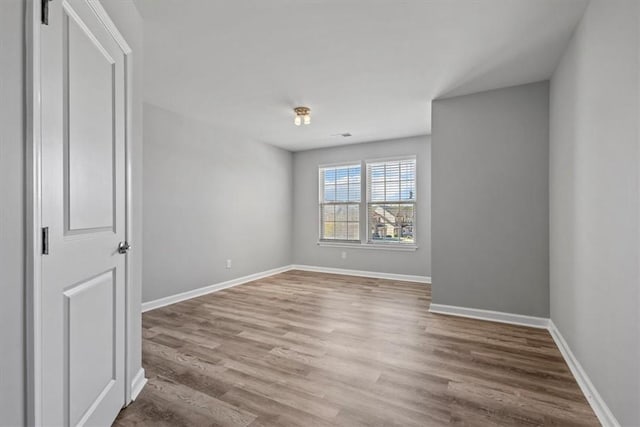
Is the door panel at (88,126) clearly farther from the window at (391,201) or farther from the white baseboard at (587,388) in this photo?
the window at (391,201)

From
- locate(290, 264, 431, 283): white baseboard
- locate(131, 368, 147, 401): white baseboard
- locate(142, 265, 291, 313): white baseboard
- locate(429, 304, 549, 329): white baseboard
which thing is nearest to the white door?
locate(131, 368, 147, 401): white baseboard

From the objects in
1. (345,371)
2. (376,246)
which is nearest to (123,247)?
(345,371)

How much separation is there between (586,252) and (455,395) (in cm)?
131

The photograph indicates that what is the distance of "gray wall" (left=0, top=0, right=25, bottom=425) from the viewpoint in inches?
37.8

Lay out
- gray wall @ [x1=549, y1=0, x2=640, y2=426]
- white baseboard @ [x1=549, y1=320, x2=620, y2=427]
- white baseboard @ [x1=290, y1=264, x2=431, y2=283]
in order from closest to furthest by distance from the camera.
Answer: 1. gray wall @ [x1=549, y1=0, x2=640, y2=426]
2. white baseboard @ [x1=549, y1=320, x2=620, y2=427]
3. white baseboard @ [x1=290, y1=264, x2=431, y2=283]

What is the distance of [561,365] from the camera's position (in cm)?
236

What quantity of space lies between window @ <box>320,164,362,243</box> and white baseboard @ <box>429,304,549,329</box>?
8.53 feet

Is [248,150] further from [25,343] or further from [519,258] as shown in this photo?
[25,343]

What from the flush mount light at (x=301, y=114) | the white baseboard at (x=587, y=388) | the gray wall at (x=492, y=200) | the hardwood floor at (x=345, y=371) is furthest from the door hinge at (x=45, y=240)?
the gray wall at (x=492, y=200)

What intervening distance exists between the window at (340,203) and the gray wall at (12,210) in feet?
17.4

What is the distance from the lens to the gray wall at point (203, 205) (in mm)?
3871

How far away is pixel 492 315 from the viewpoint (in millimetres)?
3381

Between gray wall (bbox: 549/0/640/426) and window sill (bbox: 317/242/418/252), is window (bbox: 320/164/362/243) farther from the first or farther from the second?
gray wall (bbox: 549/0/640/426)

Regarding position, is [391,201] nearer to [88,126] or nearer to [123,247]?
[123,247]
